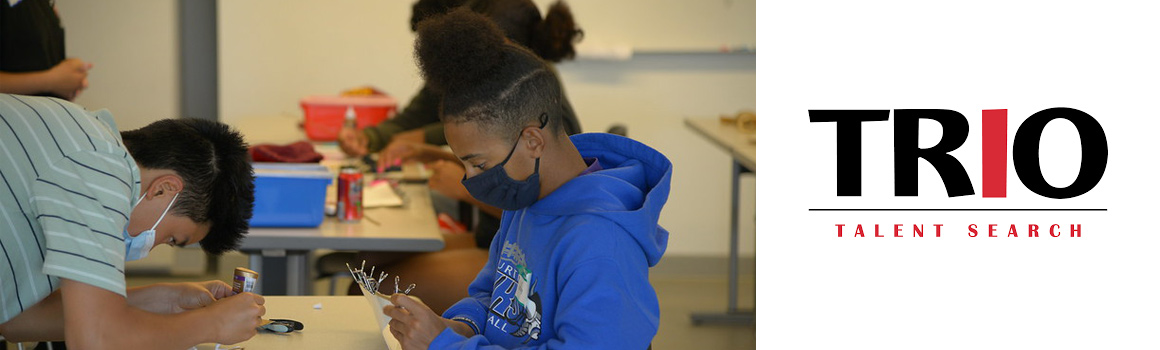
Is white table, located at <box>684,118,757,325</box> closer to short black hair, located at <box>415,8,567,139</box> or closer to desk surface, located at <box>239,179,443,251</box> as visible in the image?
desk surface, located at <box>239,179,443,251</box>

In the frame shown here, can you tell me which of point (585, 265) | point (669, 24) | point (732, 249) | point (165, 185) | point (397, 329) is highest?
point (669, 24)

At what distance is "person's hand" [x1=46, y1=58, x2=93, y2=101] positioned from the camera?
3.00m

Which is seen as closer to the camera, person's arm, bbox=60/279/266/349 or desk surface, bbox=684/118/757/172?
person's arm, bbox=60/279/266/349

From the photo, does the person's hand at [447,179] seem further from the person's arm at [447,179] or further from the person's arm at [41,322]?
the person's arm at [41,322]

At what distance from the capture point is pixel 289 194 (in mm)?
2412

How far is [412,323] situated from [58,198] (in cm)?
46

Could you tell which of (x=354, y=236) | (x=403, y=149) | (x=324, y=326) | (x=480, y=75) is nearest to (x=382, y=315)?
(x=324, y=326)

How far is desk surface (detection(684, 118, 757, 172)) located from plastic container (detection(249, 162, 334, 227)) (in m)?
1.32

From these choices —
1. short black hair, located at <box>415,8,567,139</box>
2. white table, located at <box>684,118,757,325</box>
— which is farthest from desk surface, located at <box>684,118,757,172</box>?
short black hair, located at <box>415,8,567,139</box>
